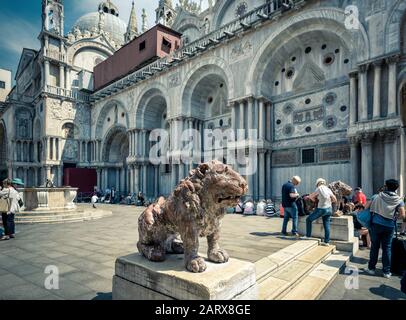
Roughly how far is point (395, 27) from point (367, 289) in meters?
12.4

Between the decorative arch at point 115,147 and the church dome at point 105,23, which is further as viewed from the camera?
the church dome at point 105,23

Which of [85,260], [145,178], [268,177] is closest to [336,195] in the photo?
[85,260]

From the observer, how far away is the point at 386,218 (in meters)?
4.47

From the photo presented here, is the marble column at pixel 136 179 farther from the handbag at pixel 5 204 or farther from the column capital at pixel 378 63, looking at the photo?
the column capital at pixel 378 63

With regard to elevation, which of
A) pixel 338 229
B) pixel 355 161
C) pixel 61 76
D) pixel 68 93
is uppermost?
pixel 61 76

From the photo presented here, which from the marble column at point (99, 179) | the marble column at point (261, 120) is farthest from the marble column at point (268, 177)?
the marble column at point (99, 179)

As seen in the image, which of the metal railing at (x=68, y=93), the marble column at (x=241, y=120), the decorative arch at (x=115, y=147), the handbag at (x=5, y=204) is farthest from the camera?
the decorative arch at (x=115, y=147)

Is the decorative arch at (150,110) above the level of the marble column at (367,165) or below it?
above

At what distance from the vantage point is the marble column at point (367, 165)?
10976 millimetres

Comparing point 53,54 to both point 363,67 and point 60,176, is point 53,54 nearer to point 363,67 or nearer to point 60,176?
point 60,176

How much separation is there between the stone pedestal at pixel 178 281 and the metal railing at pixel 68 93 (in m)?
31.2

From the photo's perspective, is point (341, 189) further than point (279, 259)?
Yes

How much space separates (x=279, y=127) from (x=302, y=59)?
466 centimetres

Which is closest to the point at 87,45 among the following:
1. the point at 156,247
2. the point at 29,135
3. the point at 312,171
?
the point at 29,135
